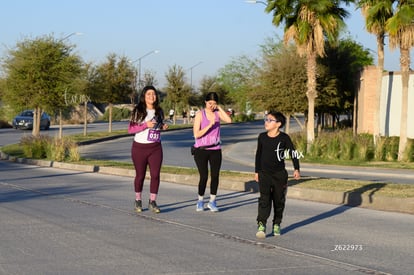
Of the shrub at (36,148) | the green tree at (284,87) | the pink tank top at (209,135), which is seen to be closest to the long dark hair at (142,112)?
A: the pink tank top at (209,135)

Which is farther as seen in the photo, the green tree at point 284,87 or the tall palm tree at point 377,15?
the green tree at point 284,87

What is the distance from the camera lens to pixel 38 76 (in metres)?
35.5

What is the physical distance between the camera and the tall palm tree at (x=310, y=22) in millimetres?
31750

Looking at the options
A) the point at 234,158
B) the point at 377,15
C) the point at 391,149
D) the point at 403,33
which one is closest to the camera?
the point at 403,33

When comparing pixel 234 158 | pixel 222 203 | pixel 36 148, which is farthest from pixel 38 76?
pixel 222 203

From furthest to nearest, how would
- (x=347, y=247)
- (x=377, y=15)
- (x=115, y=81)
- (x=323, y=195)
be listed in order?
1. (x=115, y=81)
2. (x=377, y=15)
3. (x=323, y=195)
4. (x=347, y=247)

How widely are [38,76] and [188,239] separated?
26823 millimetres

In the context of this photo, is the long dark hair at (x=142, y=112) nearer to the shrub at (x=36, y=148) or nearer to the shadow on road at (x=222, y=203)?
the shadow on road at (x=222, y=203)

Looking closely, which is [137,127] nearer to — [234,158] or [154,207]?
[154,207]

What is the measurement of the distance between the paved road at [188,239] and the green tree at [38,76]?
20563mm

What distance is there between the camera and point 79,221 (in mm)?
11594

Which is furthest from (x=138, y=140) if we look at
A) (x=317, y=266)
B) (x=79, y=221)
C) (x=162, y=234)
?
(x=317, y=266)

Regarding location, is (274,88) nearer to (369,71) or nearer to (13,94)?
(369,71)

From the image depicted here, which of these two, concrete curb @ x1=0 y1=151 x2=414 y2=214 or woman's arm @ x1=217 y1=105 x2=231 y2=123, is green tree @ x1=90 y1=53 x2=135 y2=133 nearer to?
concrete curb @ x1=0 y1=151 x2=414 y2=214
